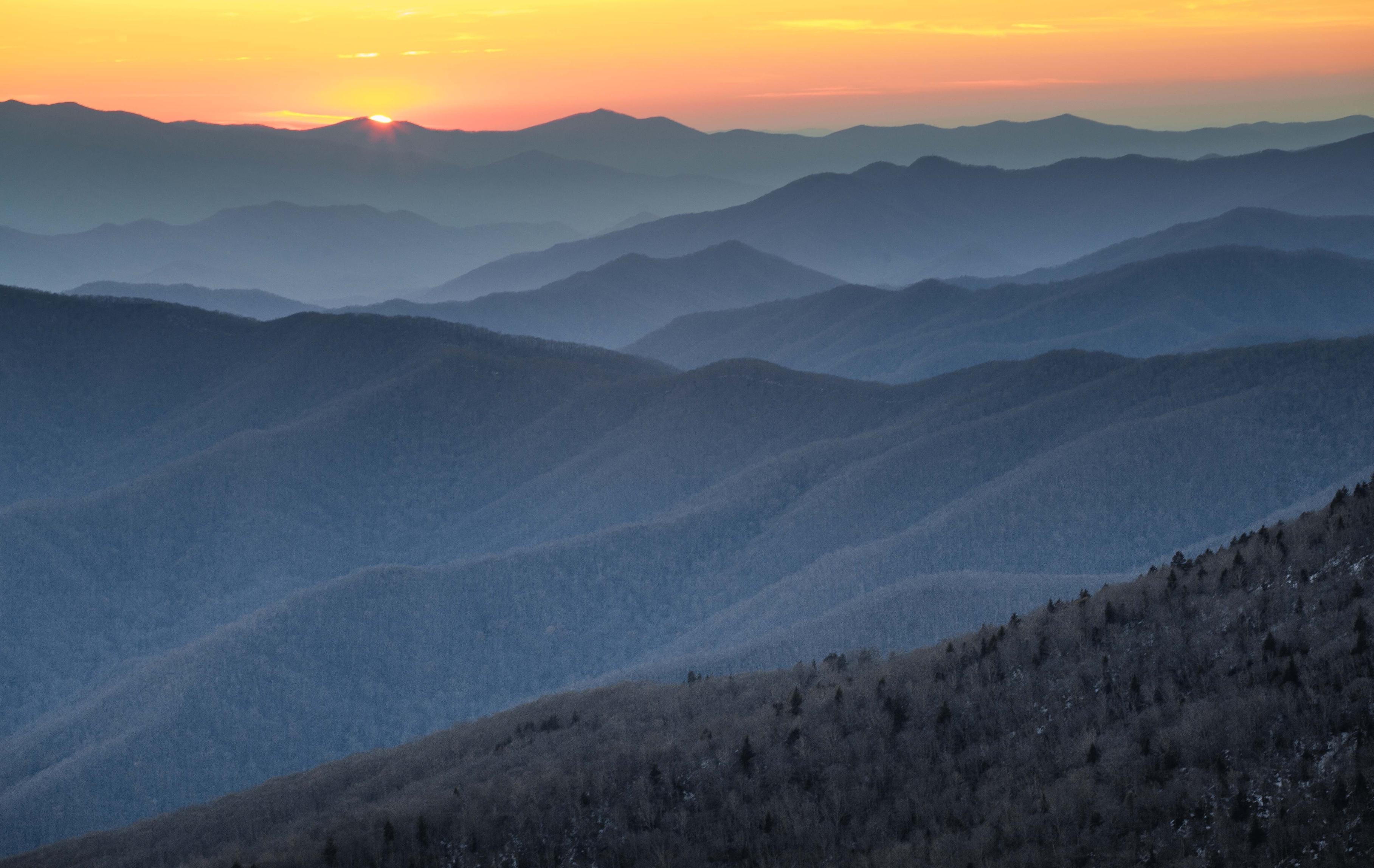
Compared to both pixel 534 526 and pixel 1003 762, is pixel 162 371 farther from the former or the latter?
pixel 1003 762

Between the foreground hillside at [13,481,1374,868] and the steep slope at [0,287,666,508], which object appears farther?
the steep slope at [0,287,666,508]

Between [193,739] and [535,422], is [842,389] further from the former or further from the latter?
[193,739]

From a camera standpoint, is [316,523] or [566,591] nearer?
[566,591]

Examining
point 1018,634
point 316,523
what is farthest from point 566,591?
point 1018,634

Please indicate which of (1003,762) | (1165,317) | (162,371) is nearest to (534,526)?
(162,371)

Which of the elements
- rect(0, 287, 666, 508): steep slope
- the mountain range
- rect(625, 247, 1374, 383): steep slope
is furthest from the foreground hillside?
rect(625, 247, 1374, 383): steep slope

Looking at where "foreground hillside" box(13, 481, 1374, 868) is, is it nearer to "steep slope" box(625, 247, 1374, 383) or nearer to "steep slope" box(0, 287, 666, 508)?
"steep slope" box(0, 287, 666, 508)

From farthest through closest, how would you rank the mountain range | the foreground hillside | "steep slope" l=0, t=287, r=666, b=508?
"steep slope" l=0, t=287, r=666, b=508, the mountain range, the foreground hillside
